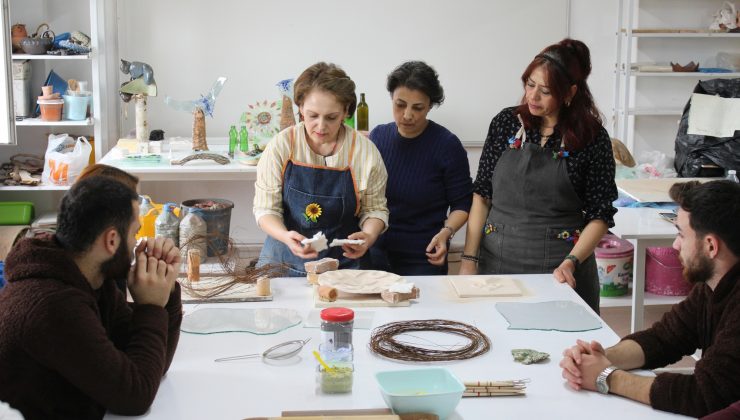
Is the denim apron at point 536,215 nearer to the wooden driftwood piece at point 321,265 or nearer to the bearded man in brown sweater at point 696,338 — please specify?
the wooden driftwood piece at point 321,265

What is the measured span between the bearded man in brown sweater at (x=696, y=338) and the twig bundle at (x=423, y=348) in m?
0.27

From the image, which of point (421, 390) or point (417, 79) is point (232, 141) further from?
point (421, 390)

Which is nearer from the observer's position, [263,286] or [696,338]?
[696,338]

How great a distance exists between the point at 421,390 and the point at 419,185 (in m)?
1.63

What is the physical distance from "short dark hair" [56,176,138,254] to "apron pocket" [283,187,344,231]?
127 cm

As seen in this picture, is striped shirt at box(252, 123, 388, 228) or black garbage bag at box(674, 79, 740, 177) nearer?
striped shirt at box(252, 123, 388, 228)

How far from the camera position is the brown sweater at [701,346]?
197cm

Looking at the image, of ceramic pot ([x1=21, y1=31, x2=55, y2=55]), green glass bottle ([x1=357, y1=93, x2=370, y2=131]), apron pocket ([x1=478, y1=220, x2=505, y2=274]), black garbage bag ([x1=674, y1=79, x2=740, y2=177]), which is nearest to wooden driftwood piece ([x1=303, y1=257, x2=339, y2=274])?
apron pocket ([x1=478, y1=220, x2=505, y2=274])

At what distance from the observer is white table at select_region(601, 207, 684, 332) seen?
3821 mm

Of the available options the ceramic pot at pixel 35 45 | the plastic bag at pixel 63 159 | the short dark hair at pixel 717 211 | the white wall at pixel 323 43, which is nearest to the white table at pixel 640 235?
the short dark hair at pixel 717 211

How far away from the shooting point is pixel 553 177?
316 centimetres

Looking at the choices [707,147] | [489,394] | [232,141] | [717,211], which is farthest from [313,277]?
[707,147]

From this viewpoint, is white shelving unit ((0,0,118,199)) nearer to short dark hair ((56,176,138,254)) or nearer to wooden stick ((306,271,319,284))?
wooden stick ((306,271,319,284))

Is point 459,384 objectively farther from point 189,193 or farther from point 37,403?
point 189,193
